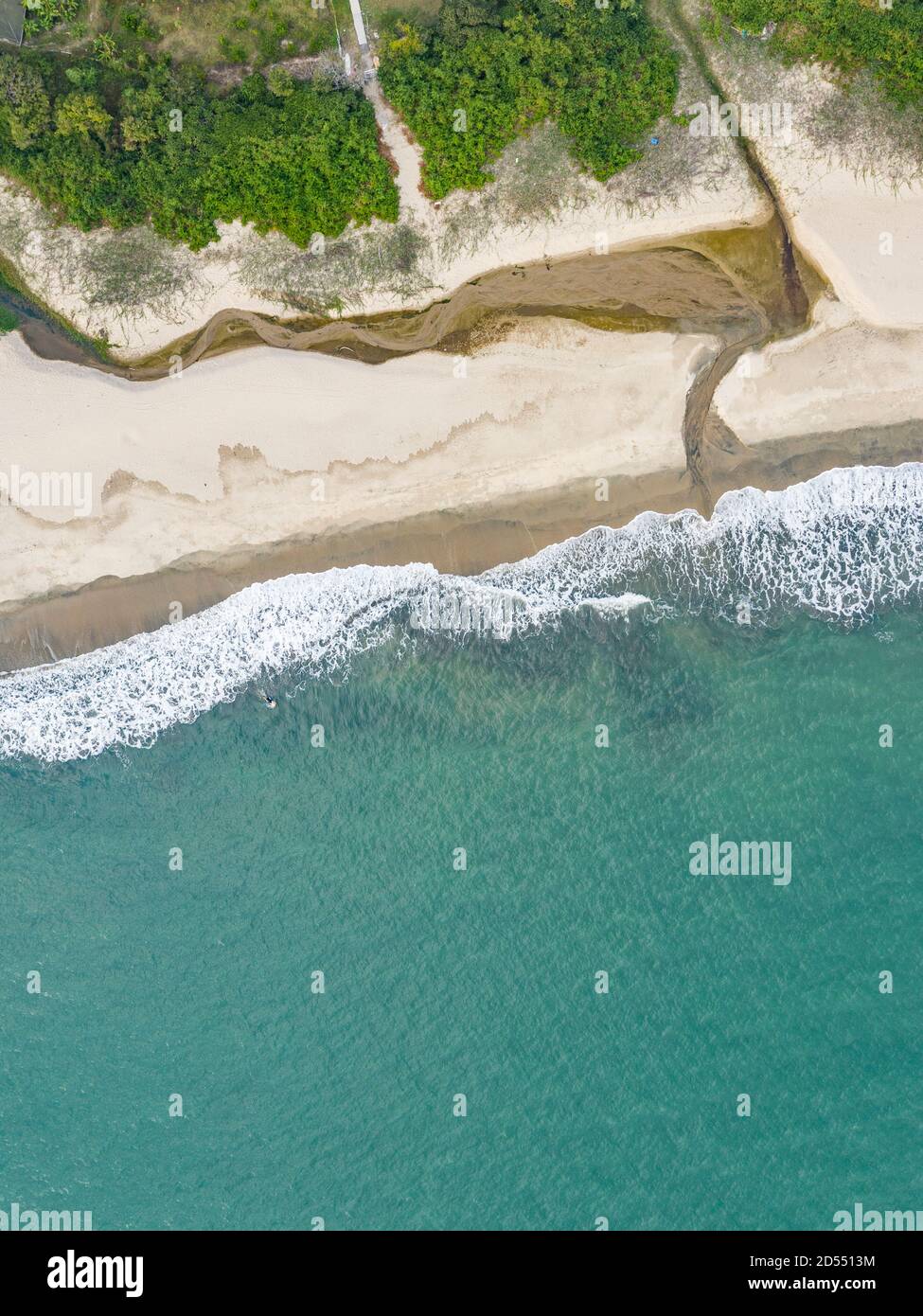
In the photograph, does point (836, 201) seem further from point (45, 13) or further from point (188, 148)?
point (45, 13)

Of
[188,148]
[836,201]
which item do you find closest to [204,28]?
[188,148]

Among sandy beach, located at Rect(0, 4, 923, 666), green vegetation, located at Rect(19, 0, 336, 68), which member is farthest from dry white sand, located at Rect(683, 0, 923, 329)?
green vegetation, located at Rect(19, 0, 336, 68)

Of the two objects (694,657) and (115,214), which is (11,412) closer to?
(115,214)

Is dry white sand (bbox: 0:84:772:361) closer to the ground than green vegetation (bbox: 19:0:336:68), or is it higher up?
closer to the ground

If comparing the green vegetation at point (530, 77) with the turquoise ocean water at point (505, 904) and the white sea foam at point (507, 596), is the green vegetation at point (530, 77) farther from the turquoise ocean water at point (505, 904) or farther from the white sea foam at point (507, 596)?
the turquoise ocean water at point (505, 904)

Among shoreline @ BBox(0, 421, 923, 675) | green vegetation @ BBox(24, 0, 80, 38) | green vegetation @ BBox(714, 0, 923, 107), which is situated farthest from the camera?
shoreline @ BBox(0, 421, 923, 675)

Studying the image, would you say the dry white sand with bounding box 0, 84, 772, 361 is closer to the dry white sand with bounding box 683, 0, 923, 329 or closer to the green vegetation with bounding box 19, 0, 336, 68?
the dry white sand with bounding box 683, 0, 923, 329
